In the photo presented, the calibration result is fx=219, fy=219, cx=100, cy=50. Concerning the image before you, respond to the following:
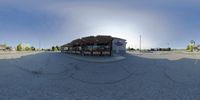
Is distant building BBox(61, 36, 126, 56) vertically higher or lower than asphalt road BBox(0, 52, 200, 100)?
higher

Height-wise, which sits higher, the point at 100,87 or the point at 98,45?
the point at 98,45

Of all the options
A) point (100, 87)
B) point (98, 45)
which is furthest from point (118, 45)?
point (100, 87)

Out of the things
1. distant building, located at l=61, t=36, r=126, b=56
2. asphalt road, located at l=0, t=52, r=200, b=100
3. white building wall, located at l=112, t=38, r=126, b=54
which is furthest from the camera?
white building wall, located at l=112, t=38, r=126, b=54

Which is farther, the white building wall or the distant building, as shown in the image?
the white building wall

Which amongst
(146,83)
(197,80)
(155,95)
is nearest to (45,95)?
(155,95)

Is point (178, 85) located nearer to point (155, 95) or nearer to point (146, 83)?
point (146, 83)

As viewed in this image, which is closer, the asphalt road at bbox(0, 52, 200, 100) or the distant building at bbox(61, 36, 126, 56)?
the asphalt road at bbox(0, 52, 200, 100)

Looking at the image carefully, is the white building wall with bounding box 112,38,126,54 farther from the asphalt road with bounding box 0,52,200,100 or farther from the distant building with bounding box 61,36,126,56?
the asphalt road with bounding box 0,52,200,100

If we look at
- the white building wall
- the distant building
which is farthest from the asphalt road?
the white building wall

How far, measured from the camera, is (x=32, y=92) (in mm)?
7828

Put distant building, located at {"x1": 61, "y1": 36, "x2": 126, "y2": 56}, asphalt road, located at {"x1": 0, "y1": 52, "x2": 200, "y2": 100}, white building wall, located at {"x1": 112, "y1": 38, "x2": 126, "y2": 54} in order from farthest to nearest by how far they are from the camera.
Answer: white building wall, located at {"x1": 112, "y1": 38, "x2": 126, "y2": 54} < distant building, located at {"x1": 61, "y1": 36, "x2": 126, "y2": 56} < asphalt road, located at {"x1": 0, "y1": 52, "x2": 200, "y2": 100}

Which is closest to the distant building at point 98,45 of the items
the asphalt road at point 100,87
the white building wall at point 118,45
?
the white building wall at point 118,45

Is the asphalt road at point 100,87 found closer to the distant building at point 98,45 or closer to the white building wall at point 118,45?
the distant building at point 98,45

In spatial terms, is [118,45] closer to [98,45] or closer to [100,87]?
[98,45]
